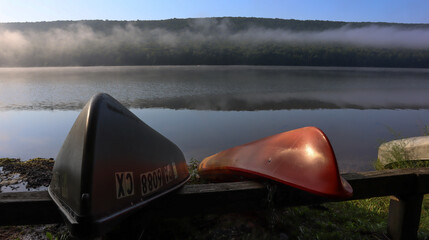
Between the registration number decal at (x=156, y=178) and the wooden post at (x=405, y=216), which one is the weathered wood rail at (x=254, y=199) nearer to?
the wooden post at (x=405, y=216)

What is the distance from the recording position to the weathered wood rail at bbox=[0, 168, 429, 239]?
2.01 meters

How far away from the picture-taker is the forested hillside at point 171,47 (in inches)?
1455

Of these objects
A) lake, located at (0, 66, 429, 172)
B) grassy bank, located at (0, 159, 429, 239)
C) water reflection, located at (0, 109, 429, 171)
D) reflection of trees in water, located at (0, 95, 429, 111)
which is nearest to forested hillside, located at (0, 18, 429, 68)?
lake, located at (0, 66, 429, 172)

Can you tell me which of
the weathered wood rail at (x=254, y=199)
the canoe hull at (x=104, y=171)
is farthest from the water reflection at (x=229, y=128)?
the canoe hull at (x=104, y=171)

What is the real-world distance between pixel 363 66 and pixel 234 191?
246 feet

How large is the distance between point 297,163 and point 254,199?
56 cm

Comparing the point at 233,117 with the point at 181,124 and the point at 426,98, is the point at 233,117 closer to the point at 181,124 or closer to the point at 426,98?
the point at 181,124

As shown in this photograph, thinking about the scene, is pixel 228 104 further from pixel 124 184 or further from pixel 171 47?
pixel 171 47

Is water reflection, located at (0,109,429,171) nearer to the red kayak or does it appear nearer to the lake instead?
the lake

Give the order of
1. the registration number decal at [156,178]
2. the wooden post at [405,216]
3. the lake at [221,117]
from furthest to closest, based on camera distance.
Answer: the lake at [221,117] < the wooden post at [405,216] < the registration number decal at [156,178]

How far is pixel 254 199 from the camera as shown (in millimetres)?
2412

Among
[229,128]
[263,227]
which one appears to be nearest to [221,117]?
[229,128]

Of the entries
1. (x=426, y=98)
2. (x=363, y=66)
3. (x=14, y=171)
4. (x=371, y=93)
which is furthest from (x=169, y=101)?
(x=363, y=66)

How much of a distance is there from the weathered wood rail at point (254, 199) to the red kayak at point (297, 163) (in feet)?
0.53
